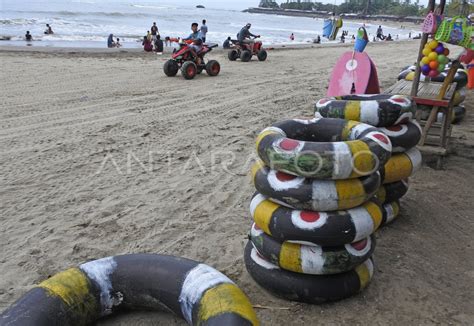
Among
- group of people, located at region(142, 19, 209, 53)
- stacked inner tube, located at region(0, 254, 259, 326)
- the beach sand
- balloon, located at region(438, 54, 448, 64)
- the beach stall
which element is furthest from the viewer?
group of people, located at region(142, 19, 209, 53)

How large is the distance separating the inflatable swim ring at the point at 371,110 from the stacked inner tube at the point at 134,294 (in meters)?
1.59

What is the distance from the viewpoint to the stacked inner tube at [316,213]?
8.20ft

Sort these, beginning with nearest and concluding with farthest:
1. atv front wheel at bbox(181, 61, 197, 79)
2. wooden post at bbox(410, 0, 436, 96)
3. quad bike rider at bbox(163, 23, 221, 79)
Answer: wooden post at bbox(410, 0, 436, 96)
atv front wheel at bbox(181, 61, 197, 79)
quad bike rider at bbox(163, 23, 221, 79)

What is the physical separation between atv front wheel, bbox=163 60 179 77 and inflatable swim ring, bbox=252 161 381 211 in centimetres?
831

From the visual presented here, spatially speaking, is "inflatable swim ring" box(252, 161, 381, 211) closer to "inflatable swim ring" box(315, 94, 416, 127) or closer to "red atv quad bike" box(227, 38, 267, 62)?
A: "inflatable swim ring" box(315, 94, 416, 127)

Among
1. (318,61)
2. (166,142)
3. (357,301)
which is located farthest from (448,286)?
(318,61)

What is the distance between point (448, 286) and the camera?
9.71 feet

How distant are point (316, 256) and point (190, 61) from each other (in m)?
8.57

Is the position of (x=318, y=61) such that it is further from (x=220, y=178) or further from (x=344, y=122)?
(x=344, y=122)

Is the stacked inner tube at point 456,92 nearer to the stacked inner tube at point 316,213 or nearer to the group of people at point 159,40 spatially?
the stacked inner tube at point 316,213

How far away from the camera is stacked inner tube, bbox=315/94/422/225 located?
3324 millimetres

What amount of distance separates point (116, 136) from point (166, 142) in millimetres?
700

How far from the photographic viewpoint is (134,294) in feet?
8.36

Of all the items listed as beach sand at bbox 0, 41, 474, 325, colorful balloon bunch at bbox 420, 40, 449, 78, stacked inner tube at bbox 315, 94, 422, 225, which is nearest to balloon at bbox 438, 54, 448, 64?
colorful balloon bunch at bbox 420, 40, 449, 78
